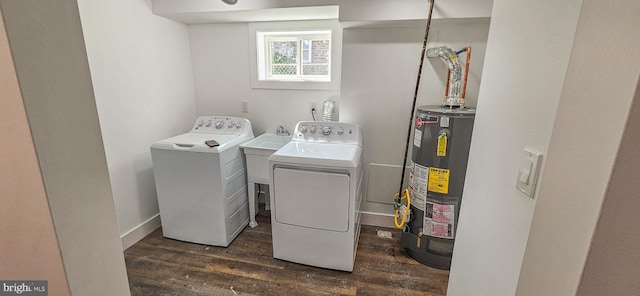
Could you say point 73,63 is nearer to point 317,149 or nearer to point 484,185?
point 484,185

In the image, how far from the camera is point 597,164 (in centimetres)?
40

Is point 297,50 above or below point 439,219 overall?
above

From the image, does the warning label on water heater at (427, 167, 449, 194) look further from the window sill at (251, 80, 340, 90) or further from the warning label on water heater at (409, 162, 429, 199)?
the window sill at (251, 80, 340, 90)

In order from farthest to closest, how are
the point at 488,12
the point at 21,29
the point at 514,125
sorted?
1. the point at 488,12
2. the point at 514,125
3. the point at 21,29

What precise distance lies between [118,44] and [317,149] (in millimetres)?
1681

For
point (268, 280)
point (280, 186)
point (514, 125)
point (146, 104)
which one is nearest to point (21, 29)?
point (514, 125)

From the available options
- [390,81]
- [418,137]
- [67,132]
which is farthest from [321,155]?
[67,132]

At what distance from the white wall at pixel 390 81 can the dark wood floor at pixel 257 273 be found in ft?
1.99

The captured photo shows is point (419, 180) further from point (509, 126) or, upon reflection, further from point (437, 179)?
point (509, 126)

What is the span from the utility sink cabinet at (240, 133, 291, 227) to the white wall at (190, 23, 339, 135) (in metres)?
0.34

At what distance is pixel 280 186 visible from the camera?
189 cm

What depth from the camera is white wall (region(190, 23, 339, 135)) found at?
8.68 feet

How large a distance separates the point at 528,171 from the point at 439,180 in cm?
126

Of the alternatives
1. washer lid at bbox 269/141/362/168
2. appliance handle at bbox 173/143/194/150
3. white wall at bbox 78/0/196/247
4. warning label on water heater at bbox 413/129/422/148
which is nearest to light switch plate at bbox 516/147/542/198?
washer lid at bbox 269/141/362/168
